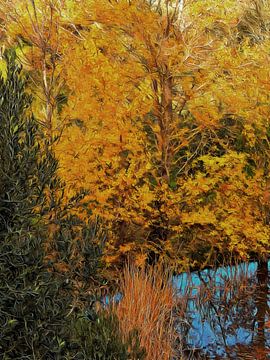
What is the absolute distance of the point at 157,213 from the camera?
10359mm

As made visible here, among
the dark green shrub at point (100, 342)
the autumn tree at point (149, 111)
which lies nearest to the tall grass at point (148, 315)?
the autumn tree at point (149, 111)

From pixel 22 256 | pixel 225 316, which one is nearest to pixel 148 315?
pixel 225 316

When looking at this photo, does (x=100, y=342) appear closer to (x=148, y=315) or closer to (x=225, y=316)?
(x=148, y=315)

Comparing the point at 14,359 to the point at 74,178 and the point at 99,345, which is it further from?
the point at 74,178

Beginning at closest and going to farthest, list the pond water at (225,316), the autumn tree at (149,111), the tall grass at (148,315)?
the tall grass at (148,315)
the pond water at (225,316)
the autumn tree at (149,111)

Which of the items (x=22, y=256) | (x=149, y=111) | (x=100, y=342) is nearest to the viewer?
(x=22, y=256)

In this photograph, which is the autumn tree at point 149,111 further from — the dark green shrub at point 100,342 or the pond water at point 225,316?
the dark green shrub at point 100,342

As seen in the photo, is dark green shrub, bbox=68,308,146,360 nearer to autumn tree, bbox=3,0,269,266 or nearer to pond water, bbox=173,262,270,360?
pond water, bbox=173,262,270,360

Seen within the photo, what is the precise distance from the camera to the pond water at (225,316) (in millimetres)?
9383

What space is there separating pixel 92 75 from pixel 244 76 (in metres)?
2.77

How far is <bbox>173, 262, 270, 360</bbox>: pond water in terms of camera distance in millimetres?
9383

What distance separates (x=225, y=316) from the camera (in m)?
10.7

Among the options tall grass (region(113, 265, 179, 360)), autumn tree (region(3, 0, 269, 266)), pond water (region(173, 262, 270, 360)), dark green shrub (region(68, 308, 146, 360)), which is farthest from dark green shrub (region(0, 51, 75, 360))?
autumn tree (region(3, 0, 269, 266))

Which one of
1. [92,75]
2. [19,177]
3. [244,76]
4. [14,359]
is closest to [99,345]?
[14,359]
